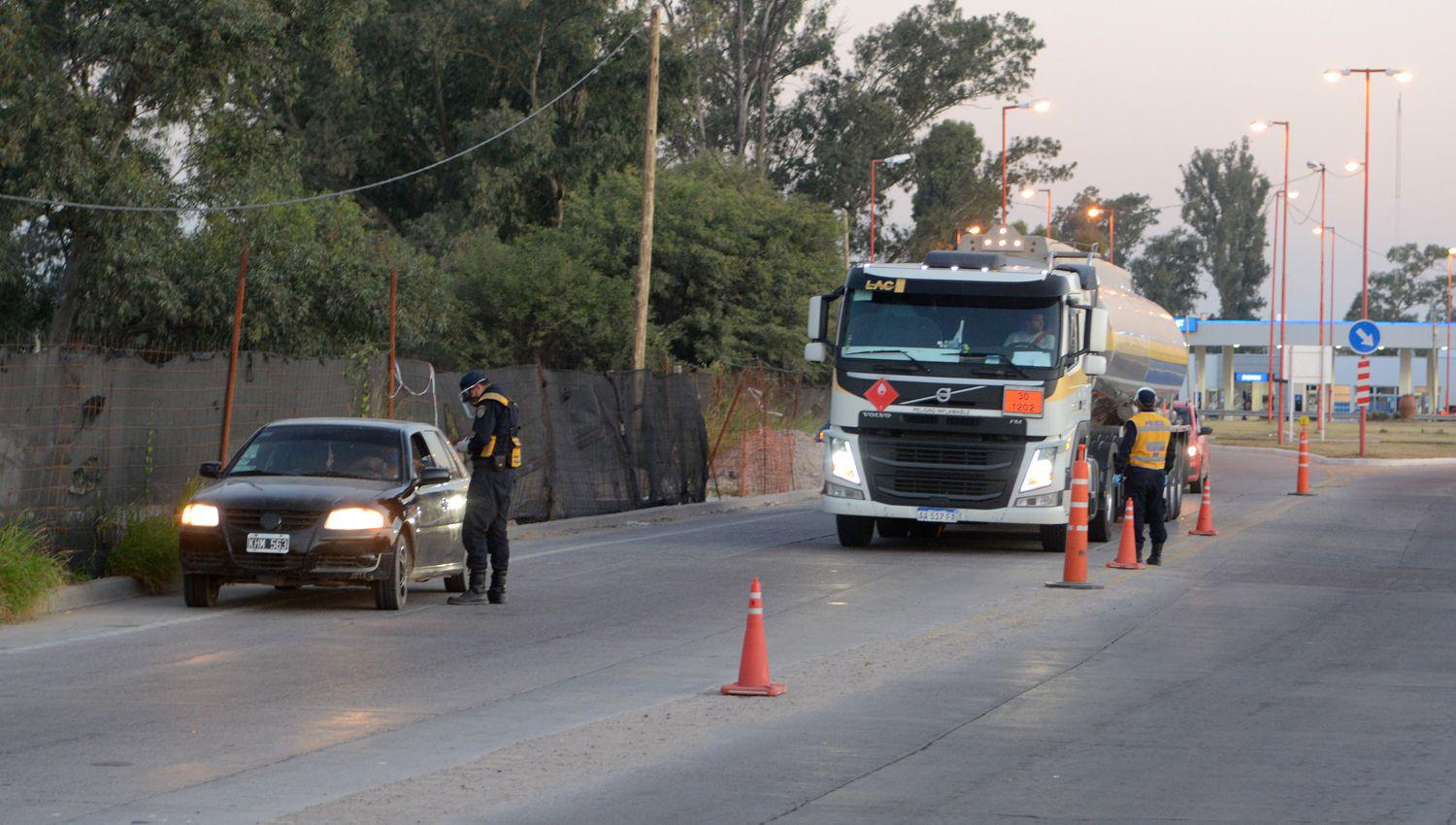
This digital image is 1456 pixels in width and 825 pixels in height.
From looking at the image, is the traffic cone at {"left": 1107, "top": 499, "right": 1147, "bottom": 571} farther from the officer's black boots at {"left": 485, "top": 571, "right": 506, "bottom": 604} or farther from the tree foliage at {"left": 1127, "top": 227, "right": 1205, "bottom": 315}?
the tree foliage at {"left": 1127, "top": 227, "right": 1205, "bottom": 315}

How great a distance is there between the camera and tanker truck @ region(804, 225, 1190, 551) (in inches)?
756

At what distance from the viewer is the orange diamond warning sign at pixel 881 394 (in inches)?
765

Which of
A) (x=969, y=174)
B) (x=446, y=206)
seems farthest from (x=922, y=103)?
(x=446, y=206)

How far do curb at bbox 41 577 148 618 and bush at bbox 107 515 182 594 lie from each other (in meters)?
0.12

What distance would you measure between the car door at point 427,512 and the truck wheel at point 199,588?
1.60 metres

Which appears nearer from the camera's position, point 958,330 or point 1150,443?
point 1150,443

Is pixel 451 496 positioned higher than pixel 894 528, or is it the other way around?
pixel 451 496

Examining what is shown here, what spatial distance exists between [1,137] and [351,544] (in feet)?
59.5

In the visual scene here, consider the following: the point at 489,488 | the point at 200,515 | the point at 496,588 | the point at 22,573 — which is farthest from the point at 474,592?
the point at 22,573

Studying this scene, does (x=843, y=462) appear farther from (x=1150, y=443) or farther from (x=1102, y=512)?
(x=1102, y=512)

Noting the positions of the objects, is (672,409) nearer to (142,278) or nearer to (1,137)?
(142,278)

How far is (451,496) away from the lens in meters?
15.5

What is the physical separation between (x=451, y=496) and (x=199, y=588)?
2303 millimetres

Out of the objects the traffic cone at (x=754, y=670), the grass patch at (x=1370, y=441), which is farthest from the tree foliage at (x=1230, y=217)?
the traffic cone at (x=754, y=670)
